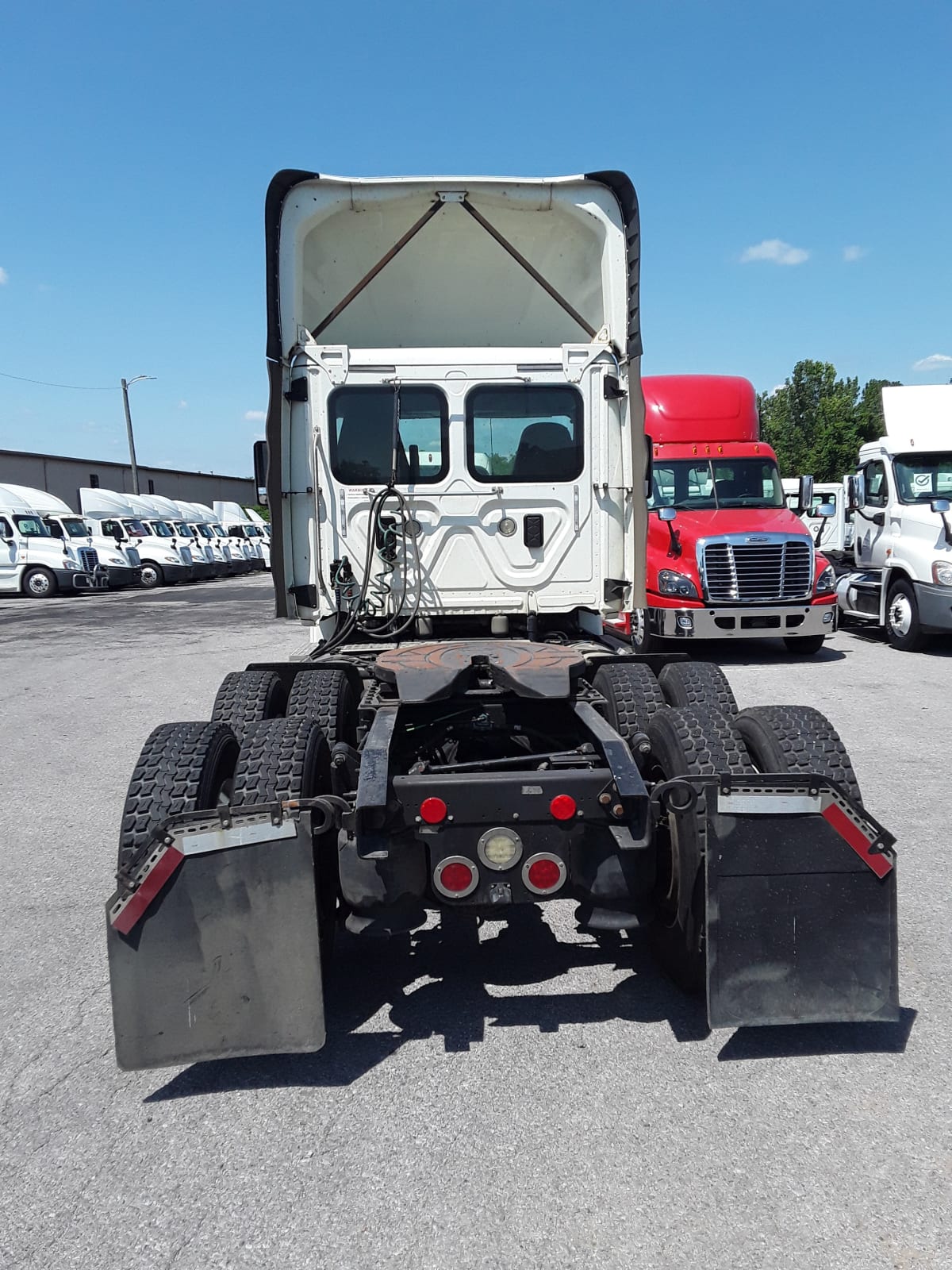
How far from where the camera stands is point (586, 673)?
5371mm

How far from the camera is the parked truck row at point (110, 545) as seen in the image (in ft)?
83.7

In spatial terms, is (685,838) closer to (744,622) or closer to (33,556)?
(744,622)

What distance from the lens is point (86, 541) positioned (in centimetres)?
2780

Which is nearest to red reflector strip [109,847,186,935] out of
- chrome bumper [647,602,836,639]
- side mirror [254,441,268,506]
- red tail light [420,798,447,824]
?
red tail light [420,798,447,824]

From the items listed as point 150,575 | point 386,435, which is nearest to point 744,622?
point 386,435

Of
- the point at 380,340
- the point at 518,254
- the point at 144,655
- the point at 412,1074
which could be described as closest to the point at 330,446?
the point at 380,340

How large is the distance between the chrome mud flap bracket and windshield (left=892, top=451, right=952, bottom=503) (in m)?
10.9

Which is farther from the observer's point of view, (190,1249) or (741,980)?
(741,980)

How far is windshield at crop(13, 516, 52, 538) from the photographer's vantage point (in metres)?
25.5

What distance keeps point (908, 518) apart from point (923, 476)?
680mm

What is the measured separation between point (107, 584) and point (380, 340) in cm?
2274

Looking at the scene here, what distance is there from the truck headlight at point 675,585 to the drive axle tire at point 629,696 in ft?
22.9

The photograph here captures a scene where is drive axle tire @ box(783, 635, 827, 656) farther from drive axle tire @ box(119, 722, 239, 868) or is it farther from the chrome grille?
drive axle tire @ box(119, 722, 239, 868)

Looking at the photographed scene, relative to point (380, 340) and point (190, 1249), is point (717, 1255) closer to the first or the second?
point (190, 1249)
